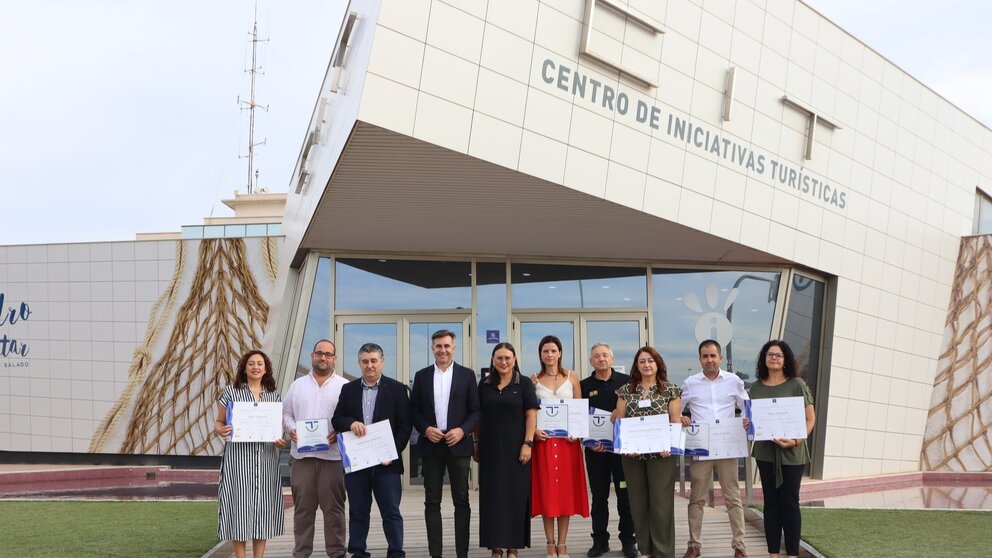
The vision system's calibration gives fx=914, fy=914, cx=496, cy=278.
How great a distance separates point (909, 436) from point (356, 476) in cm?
1059

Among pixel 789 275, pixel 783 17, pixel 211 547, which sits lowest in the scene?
pixel 211 547

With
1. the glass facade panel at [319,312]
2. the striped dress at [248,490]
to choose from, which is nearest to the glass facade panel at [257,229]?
the glass facade panel at [319,312]

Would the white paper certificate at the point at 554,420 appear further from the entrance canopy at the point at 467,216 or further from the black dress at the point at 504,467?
the entrance canopy at the point at 467,216

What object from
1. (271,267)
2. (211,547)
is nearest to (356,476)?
(211,547)

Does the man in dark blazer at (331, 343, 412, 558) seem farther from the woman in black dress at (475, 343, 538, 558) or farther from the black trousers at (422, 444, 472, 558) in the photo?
the woman in black dress at (475, 343, 538, 558)

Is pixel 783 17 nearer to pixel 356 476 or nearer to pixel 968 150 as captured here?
pixel 968 150

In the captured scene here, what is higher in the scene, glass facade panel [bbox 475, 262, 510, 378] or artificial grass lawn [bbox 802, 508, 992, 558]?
glass facade panel [bbox 475, 262, 510, 378]

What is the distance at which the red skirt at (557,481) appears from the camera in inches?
249

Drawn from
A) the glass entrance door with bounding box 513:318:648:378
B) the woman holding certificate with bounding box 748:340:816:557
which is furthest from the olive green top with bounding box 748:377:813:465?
the glass entrance door with bounding box 513:318:648:378

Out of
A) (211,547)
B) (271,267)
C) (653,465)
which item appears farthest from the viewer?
(271,267)

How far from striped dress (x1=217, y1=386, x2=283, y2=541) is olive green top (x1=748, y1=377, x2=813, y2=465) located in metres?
3.29

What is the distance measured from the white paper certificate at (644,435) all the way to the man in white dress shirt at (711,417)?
0.30 metres

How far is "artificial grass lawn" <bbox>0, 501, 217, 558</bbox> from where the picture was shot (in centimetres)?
691

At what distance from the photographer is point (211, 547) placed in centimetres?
706
